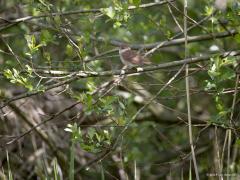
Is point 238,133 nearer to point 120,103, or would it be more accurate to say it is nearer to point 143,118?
point 120,103

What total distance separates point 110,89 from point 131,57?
0.63m

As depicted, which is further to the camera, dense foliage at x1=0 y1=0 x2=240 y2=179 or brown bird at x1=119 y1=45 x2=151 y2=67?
brown bird at x1=119 y1=45 x2=151 y2=67

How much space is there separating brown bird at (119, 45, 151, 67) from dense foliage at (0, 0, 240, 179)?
56 millimetres

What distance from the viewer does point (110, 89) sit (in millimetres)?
3195

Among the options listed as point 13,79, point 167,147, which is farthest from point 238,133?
point 167,147

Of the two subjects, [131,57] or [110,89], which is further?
[131,57]

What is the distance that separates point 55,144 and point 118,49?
1.30 metres

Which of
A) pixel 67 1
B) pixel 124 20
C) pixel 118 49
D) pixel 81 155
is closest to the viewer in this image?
pixel 124 20

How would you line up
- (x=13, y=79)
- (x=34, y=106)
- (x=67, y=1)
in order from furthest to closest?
(x=34, y=106)
(x=67, y=1)
(x=13, y=79)

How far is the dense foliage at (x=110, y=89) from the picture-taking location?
3.12 m

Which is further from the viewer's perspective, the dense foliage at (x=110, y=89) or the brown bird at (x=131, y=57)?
the brown bird at (x=131, y=57)

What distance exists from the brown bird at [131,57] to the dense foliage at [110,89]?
56 mm

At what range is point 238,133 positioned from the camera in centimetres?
342

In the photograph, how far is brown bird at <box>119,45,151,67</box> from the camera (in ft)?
12.3
